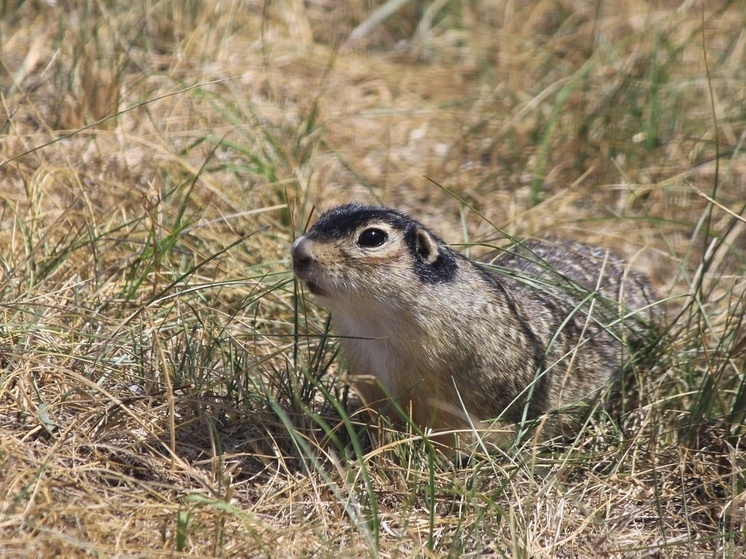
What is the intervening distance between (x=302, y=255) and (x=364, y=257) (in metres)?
0.25

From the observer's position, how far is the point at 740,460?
→ 4203 mm

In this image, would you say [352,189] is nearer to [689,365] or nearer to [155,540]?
[689,365]

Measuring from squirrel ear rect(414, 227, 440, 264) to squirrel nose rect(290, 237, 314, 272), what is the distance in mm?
482

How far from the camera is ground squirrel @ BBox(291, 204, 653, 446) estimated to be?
4.04m

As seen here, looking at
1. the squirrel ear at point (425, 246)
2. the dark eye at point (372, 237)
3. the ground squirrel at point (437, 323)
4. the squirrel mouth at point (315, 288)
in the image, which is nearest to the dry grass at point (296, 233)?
the ground squirrel at point (437, 323)

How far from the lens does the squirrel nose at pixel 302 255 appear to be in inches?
155

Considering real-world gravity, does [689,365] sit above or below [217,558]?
below

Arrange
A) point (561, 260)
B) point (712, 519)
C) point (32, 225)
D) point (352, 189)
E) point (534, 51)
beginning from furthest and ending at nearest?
point (534, 51) < point (352, 189) < point (561, 260) < point (32, 225) < point (712, 519)

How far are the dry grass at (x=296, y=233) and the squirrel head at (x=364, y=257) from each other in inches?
15.6

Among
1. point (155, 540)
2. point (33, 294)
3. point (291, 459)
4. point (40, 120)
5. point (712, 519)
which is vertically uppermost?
point (40, 120)

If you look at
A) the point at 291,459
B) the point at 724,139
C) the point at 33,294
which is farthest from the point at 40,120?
the point at 724,139

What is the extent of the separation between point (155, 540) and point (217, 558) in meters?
0.23

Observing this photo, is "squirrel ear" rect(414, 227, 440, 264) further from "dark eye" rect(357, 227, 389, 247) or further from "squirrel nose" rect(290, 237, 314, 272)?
"squirrel nose" rect(290, 237, 314, 272)

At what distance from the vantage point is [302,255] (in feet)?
13.0
